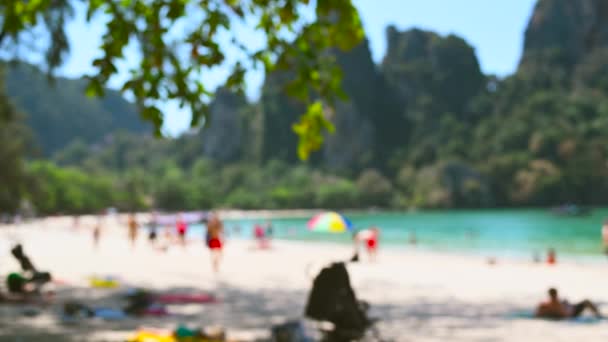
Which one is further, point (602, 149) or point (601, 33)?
point (601, 33)

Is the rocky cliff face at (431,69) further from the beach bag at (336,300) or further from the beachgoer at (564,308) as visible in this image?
the beach bag at (336,300)

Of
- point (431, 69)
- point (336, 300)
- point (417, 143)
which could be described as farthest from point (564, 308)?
point (431, 69)

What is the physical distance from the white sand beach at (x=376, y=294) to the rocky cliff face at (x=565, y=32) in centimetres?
14494

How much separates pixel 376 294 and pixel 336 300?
659 cm

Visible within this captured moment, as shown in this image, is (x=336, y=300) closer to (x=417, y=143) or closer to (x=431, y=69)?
(x=417, y=143)

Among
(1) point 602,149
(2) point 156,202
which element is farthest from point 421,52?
(2) point 156,202

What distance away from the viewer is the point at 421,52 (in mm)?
165500

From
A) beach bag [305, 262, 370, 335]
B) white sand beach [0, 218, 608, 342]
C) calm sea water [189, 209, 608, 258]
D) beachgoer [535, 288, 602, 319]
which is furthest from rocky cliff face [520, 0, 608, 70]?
beach bag [305, 262, 370, 335]

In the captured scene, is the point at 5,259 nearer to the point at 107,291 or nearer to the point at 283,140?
the point at 107,291

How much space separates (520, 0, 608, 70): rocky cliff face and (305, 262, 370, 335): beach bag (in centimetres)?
15642

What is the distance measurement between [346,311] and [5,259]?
14.7 metres

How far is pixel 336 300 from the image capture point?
468 cm

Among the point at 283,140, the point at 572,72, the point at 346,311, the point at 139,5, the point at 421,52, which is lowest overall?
the point at 346,311

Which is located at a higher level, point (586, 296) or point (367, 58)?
point (367, 58)
